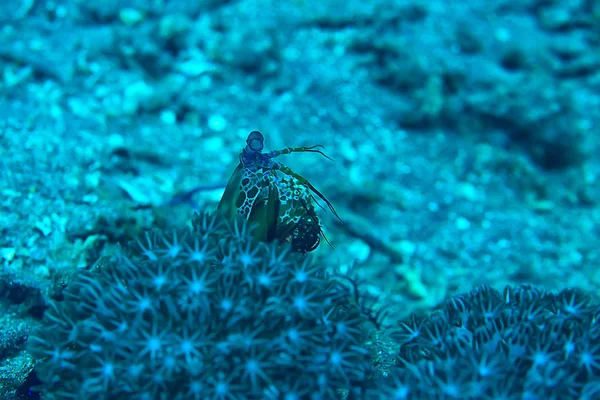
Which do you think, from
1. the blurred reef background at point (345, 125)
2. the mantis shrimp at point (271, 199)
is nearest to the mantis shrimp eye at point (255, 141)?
the mantis shrimp at point (271, 199)

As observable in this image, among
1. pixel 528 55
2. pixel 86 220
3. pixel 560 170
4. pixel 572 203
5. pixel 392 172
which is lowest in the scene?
pixel 86 220

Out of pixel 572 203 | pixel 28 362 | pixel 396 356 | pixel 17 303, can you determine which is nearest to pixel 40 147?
pixel 17 303

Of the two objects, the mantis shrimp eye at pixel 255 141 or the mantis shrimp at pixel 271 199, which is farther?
the mantis shrimp at pixel 271 199

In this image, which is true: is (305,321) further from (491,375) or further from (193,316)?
(491,375)

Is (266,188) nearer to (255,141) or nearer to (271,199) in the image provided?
(271,199)

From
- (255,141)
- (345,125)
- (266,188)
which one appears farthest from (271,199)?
(345,125)

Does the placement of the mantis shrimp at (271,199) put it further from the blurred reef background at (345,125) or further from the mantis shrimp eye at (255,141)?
the blurred reef background at (345,125)
